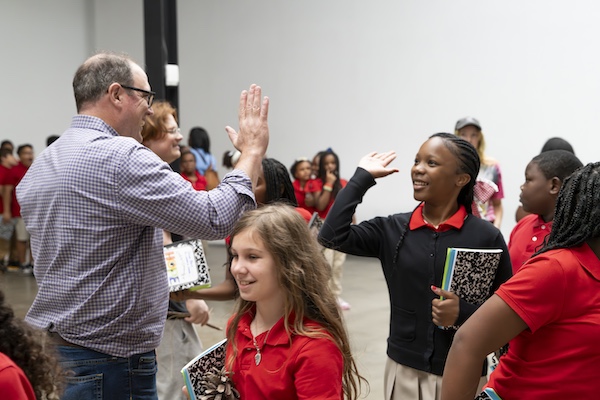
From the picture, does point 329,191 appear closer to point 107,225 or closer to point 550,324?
point 107,225

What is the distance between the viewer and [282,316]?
2270 mm

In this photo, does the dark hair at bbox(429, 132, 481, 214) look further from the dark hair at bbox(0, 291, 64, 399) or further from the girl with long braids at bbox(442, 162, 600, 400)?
the dark hair at bbox(0, 291, 64, 399)

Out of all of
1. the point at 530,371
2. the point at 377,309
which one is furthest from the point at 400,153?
the point at 530,371

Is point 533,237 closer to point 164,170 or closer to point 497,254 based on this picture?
point 497,254

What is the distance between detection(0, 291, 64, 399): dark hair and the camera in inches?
62.7

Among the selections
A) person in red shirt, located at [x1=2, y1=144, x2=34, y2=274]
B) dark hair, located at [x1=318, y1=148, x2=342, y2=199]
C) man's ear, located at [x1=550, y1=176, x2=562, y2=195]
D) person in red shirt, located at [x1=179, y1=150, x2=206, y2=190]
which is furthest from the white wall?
man's ear, located at [x1=550, y1=176, x2=562, y2=195]

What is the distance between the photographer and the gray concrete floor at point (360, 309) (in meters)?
5.91

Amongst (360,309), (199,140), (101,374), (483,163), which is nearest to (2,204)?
(199,140)

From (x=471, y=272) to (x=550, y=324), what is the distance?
28.5 inches

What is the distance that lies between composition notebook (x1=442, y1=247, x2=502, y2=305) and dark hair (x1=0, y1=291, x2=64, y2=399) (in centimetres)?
141

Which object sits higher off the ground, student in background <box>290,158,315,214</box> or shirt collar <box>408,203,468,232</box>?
shirt collar <box>408,203,468,232</box>

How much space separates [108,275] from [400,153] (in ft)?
29.0

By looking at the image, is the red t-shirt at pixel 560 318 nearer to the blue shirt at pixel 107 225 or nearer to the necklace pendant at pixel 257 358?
the necklace pendant at pixel 257 358

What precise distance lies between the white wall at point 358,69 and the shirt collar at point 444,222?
6.79m
